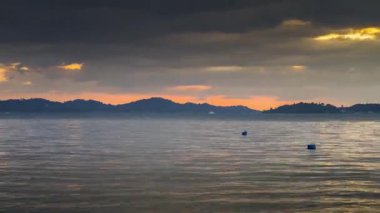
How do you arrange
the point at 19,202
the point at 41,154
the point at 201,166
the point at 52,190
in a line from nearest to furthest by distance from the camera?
the point at 19,202, the point at 52,190, the point at 201,166, the point at 41,154

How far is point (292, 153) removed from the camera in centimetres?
8944

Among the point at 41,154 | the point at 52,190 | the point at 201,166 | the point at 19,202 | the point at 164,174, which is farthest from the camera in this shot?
the point at 41,154

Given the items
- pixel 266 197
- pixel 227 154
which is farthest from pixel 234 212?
pixel 227 154

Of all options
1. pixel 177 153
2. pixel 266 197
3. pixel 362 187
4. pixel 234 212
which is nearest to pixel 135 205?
pixel 234 212

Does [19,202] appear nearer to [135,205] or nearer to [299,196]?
[135,205]

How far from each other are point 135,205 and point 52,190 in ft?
35.6

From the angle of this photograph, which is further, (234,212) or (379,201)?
(379,201)

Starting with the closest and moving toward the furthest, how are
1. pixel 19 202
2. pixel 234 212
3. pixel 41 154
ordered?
pixel 234 212
pixel 19 202
pixel 41 154

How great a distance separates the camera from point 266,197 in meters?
44.9

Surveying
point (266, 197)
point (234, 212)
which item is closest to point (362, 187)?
point (266, 197)

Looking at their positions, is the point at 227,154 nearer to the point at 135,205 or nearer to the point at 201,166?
the point at 201,166

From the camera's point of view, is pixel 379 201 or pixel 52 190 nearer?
pixel 379 201

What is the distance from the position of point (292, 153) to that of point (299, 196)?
4488cm

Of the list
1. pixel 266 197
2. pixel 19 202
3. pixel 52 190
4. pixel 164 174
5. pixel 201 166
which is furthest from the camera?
pixel 201 166
